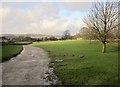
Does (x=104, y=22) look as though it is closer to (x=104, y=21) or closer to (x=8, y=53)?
(x=104, y=21)

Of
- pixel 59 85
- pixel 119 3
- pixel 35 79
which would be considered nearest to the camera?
pixel 59 85

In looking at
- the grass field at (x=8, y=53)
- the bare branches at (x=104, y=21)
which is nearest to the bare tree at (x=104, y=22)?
the bare branches at (x=104, y=21)

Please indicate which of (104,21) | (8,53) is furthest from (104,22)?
(8,53)

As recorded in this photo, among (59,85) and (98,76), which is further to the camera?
(98,76)

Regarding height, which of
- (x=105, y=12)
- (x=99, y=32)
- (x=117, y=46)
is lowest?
(x=117, y=46)

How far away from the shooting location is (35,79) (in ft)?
53.4

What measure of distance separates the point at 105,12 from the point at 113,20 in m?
2.26


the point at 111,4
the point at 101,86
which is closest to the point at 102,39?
the point at 111,4

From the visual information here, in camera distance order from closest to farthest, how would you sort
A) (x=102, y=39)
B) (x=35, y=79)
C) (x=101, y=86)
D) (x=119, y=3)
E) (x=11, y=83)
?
(x=101, y=86), (x=11, y=83), (x=35, y=79), (x=102, y=39), (x=119, y=3)

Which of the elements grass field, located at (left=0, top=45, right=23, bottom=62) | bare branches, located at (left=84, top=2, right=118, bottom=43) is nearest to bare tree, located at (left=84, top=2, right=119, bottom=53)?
bare branches, located at (left=84, top=2, right=118, bottom=43)

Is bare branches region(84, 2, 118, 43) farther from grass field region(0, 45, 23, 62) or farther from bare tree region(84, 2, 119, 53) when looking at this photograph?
grass field region(0, 45, 23, 62)

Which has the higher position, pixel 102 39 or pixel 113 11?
pixel 113 11

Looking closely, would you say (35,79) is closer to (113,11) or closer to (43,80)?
(43,80)

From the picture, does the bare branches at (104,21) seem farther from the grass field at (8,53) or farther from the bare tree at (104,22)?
the grass field at (8,53)
